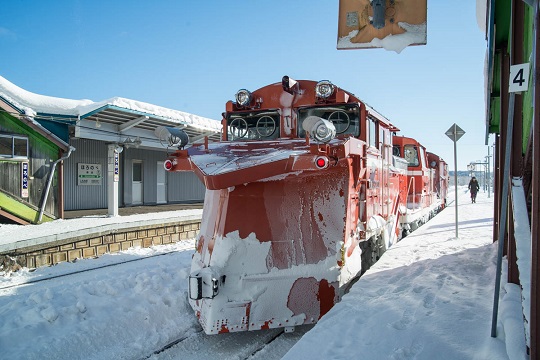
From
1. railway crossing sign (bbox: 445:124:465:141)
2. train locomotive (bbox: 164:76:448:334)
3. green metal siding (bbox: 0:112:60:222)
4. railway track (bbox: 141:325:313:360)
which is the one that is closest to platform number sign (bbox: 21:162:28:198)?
green metal siding (bbox: 0:112:60:222)

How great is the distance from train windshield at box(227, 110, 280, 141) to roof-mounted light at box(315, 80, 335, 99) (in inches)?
29.5

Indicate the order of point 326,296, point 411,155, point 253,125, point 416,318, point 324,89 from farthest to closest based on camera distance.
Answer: point 411,155, point 253,125, point 324,89, point 326,296, point 416,318

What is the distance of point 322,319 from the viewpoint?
355 cm

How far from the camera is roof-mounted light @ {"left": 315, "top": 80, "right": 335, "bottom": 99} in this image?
18.0 ft

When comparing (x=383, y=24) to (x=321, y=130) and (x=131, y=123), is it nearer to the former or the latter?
(x=321, y=130)

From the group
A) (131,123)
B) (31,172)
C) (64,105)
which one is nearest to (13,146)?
(31,172)

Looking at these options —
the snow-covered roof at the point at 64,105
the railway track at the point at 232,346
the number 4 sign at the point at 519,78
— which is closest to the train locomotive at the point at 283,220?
the railway track at the point at 232,346

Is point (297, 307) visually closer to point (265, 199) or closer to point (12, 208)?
point (265, 199)

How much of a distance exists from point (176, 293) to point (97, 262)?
125 inches

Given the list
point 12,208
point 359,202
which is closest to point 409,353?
point 359,202

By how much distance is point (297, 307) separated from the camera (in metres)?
4.48

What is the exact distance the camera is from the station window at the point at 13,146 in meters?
9.90

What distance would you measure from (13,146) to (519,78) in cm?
1124

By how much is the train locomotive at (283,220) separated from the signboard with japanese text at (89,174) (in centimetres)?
985
